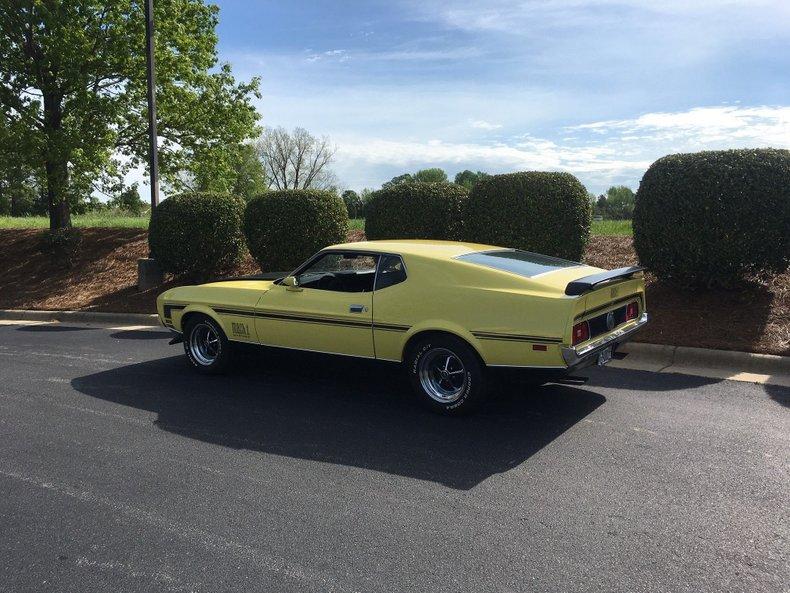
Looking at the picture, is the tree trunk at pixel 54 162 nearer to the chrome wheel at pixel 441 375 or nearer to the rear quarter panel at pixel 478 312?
the rear quarter panel at pixel 478 312

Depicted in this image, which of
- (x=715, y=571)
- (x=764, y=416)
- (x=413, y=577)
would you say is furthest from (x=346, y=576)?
(x=764, y=416)

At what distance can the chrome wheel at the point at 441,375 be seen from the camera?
512 centimetres

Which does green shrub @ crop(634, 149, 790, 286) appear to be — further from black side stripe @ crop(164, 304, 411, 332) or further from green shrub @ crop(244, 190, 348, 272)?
green shrub @ crop(244, 190, 348, 272)

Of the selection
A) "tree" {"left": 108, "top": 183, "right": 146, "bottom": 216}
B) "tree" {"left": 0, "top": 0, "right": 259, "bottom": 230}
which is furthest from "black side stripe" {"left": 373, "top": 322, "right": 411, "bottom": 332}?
"tree" {"left": 108, "top": 183, "right": 146, "bottom": 216}

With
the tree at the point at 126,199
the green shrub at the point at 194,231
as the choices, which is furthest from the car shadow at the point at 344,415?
the tree at the point at 126,199

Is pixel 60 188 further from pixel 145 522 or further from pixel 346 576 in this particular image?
pixel 346 576

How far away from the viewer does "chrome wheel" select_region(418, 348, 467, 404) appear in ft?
16.8

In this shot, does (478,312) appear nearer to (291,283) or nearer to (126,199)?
(291,283)

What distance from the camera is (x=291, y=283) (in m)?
5.96

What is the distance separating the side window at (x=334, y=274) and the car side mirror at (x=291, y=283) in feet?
0.14

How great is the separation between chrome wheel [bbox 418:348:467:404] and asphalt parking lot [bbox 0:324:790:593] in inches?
10.9

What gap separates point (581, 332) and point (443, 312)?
110 centimetres

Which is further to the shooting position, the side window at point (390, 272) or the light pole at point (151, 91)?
the light pole at point (151, 91)

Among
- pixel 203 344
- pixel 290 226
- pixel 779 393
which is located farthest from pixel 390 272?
pixel 290 226
